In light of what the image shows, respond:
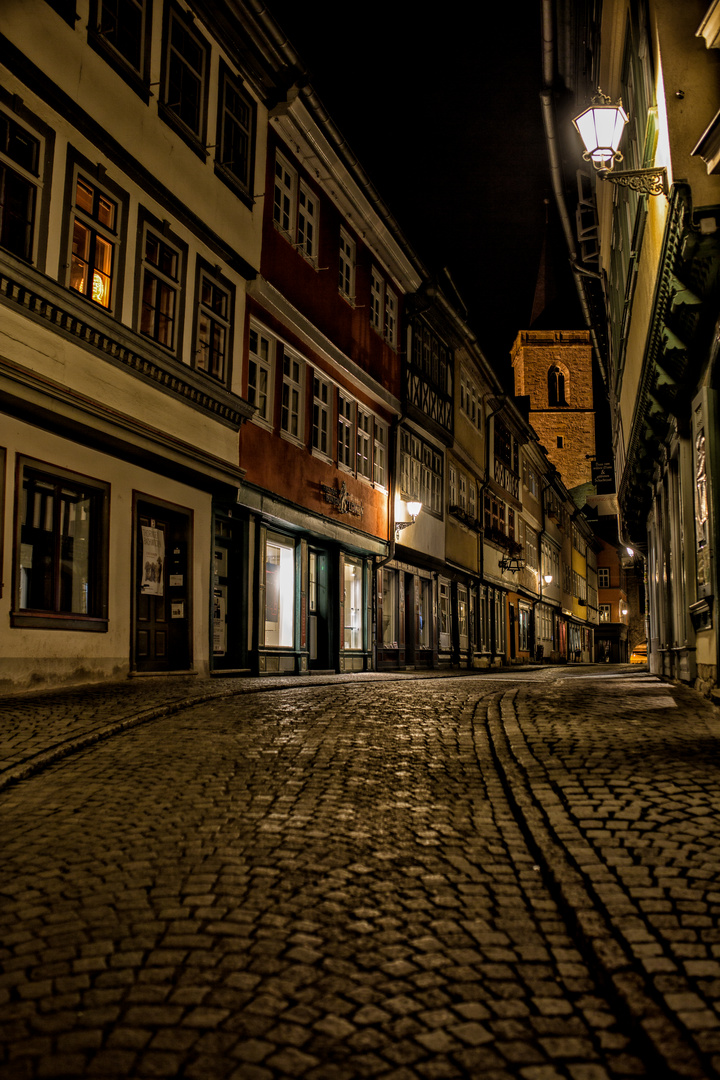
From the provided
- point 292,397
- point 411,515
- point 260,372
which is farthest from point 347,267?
point 411,515

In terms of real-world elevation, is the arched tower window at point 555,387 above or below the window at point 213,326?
above

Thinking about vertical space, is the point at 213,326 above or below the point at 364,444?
above

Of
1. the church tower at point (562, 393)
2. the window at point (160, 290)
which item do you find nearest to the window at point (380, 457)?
the window at point (160, 290)

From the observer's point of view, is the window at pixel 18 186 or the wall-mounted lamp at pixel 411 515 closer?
the window at pixel 18 186

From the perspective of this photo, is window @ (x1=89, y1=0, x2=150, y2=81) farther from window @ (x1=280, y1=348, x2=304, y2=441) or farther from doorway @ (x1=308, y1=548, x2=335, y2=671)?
doorway @ (x1=308, y1=548, x2=335, y2=671)

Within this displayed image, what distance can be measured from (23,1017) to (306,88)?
17.5m

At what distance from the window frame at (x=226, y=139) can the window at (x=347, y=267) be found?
4521 mm

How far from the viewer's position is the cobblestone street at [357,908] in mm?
2811

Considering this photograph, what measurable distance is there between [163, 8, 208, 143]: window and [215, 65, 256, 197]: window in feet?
2.18

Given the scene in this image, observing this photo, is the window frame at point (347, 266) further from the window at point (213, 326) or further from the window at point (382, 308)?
the window at point (213, 326)

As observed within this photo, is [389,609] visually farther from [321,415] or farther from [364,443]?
[321,415]

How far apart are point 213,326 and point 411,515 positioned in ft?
33.5

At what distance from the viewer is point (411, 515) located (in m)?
24.4

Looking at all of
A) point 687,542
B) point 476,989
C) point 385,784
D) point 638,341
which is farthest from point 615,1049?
point 638,341
